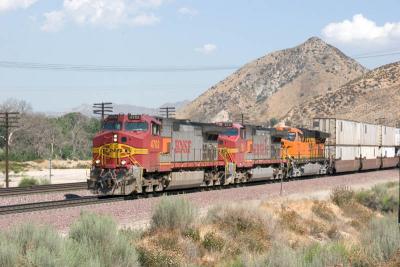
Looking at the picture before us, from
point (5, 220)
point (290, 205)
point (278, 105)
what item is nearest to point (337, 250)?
point (5, 220)

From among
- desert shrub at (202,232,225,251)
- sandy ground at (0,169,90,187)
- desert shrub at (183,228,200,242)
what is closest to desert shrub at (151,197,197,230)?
desert shrub at (183,228,200,242)

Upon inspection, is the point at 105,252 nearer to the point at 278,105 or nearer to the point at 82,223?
the point at 82,223

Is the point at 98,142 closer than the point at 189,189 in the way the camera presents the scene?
Yes

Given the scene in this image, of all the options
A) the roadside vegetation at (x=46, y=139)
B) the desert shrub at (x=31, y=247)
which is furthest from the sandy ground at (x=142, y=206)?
the roadside vegetation at (x=46, y=139)

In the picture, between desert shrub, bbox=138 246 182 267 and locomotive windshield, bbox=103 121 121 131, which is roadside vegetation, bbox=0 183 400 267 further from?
locomotive windshield, bbox=103 121 121 131

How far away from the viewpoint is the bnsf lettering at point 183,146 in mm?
29734

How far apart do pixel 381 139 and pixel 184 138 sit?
36.1 meters

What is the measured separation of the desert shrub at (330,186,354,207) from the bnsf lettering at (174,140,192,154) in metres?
8.03

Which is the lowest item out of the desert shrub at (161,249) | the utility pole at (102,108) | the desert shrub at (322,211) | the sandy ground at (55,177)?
the sandy ground at (55,177)

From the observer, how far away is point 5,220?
1845 centimetres

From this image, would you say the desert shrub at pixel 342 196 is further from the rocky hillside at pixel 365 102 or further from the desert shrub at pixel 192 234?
the rocky hillside at pixel 365 102

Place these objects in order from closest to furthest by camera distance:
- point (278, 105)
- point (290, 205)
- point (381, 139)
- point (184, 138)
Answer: point (290, 205) < point (184, 138) < point (381, 139) < point (278, 105)

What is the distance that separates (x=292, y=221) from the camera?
23.2 metres

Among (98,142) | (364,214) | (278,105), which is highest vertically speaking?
(278,105)
